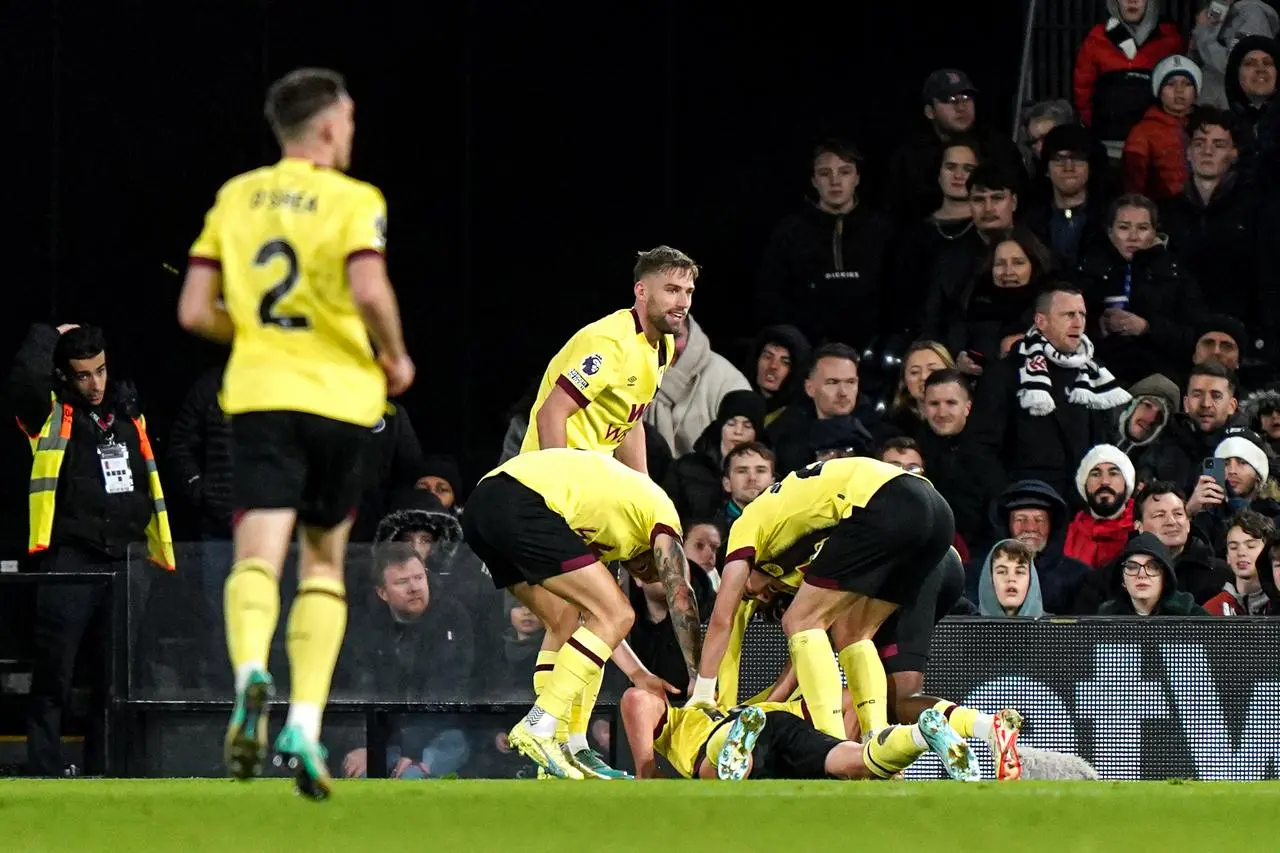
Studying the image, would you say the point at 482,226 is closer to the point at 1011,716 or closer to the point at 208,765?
the point at 208,765

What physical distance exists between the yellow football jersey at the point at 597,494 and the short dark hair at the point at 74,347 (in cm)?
265

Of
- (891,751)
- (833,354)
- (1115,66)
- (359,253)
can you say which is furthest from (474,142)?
(359,253)

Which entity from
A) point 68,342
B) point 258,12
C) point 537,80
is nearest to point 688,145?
point 537,80

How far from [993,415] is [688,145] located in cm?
348

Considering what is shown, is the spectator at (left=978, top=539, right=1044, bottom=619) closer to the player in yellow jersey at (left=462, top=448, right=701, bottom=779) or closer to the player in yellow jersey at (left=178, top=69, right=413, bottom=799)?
the player in yellow jersey at (left=462, top=448, right=701, bottom=779)

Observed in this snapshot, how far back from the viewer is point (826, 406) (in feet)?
38.4

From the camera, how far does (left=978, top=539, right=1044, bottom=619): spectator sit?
34.7 feet

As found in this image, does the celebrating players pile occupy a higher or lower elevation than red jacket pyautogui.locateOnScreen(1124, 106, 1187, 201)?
lower

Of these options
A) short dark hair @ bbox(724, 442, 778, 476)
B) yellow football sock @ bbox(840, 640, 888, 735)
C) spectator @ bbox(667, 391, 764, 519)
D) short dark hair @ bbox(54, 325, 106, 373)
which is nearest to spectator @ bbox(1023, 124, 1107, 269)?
spectator @ bbox(667, 391, 764, 519)

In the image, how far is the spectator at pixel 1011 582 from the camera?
10586 mm

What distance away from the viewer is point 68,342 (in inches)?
432

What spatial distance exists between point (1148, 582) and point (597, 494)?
9.01 feet

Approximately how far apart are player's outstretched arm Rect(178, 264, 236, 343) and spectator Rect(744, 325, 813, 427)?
598cm

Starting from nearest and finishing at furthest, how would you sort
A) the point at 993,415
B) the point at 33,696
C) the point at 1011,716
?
1. the point at 1011,716
2. the point at 33,696
3. the point at 993,415
